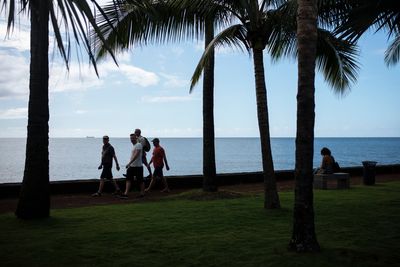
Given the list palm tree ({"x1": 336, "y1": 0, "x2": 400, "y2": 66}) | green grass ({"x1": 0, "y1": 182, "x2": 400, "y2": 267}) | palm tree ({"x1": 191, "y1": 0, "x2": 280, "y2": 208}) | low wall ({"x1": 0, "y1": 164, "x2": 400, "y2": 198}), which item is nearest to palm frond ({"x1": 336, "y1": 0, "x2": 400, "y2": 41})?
palm tree ({"x1": 336, "y1": 0, "x2": 400, "y2": 66})

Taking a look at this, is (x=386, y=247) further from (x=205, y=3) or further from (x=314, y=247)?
(x=205, y=3)

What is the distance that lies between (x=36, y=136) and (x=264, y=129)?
4920 millimetres

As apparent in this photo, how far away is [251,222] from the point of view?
8.16 m

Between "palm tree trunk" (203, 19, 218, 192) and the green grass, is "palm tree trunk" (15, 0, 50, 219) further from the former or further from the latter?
"palm tree trunk" (203, 19, 218, 192)

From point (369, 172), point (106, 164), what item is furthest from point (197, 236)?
point (369, 172)

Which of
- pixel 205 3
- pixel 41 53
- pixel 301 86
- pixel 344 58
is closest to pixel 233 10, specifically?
pixel 205 3

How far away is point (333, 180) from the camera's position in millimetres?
13984

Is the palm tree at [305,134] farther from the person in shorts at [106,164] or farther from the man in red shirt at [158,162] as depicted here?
the man in red shirt at [158,162]

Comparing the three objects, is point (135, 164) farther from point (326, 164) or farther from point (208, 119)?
point (326, 164)

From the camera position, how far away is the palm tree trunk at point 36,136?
8.45 meters

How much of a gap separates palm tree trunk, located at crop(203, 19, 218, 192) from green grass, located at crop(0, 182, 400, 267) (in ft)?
6.74

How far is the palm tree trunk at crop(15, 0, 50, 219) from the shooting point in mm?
8445

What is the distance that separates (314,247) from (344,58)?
793cm

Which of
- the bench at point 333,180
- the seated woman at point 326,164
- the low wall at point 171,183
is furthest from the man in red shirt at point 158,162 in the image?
the seated woman at point 326,164
